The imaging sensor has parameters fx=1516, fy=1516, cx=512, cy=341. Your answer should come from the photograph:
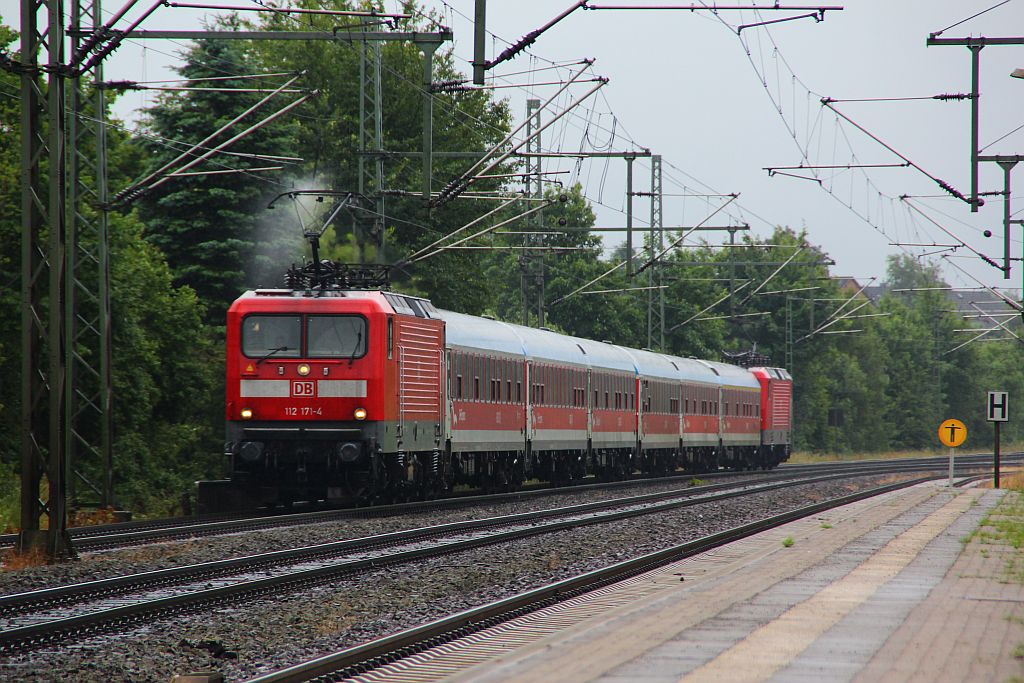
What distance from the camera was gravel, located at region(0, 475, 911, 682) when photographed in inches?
A: 387

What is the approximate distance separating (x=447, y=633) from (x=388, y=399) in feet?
42.3

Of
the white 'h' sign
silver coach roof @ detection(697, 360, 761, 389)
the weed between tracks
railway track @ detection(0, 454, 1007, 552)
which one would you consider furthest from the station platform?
silver coach roof @ detection(697, 360, 761, 389)

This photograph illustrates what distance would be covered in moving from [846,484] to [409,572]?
84.4 feet

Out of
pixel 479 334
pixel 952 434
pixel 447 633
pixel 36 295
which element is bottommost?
pixel 447 633

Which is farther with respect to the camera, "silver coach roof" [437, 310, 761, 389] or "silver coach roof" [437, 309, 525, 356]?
"silver coach roof" [437, 310, 761, 389]

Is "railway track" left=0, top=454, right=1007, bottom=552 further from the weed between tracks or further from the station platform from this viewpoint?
the station platform

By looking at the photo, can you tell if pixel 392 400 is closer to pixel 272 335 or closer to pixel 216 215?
pixel 272 335

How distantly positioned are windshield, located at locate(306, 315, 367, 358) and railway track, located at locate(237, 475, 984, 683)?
24.9ft

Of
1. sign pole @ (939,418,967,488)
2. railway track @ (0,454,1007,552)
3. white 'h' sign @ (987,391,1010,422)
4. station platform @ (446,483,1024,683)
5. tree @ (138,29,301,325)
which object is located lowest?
station platform @ (446,483,1024,683)

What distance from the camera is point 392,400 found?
24.0m

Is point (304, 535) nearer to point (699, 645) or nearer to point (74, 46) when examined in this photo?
point (74, 46)

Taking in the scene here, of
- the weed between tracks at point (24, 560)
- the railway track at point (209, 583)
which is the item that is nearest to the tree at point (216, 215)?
the railway track at point (209, 583)

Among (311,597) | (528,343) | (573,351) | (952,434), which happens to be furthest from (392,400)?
(952,434)

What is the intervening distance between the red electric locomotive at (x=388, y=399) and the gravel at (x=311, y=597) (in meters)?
1.85
